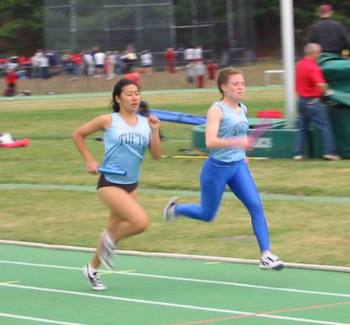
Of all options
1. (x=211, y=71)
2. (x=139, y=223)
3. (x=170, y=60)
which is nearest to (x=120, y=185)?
(x=139, y=223)

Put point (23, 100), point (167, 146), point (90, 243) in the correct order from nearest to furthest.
Answer: point (90, 243) → point (167, 146) → point (23, 100)

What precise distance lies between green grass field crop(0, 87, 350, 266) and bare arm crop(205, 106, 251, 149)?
166 cm

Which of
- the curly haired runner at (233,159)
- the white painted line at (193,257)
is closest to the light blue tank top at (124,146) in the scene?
the curly haired runner at (233,159)

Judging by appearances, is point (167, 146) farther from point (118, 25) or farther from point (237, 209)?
point (118, 25)

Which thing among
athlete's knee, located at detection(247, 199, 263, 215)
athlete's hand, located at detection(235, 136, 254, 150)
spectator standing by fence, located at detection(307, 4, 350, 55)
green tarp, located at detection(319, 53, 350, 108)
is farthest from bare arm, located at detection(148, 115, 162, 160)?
spectator standing by fence, located at detection(307, 4, 350, 55)

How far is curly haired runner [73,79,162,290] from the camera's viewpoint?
916cm

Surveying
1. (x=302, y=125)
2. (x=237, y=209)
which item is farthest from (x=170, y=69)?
(x=237, y=209)

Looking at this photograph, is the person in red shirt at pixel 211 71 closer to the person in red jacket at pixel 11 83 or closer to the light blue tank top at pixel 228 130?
the person in red jacket at pixel 11 83

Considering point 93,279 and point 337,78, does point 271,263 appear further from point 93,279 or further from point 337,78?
point 337,78

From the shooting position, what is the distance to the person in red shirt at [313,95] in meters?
18.1

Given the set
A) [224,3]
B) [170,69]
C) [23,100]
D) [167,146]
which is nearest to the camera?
[167,146]

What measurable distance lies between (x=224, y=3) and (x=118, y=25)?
6.37 metres

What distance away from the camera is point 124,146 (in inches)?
362

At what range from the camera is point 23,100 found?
44375mm
